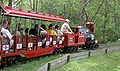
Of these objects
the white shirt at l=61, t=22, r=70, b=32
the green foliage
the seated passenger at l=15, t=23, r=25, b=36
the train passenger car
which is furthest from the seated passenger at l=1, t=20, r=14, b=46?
the green foliage

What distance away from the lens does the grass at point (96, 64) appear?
16.6m

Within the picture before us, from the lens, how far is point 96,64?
62.3 feet

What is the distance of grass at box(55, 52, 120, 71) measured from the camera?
54.4 ft

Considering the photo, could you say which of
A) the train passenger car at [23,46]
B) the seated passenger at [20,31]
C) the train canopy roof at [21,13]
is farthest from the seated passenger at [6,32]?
the seated passenger at [20,31]

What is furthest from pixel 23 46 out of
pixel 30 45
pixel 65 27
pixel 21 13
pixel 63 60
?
pixel 65 27

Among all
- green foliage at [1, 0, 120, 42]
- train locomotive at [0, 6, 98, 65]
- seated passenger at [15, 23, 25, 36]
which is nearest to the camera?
train locomotive at [0, 6, 98, 65]

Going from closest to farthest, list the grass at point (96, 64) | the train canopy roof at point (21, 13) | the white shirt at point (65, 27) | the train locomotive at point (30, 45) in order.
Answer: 1. the train canopy roof at point (21, 13)
2. the train locomotive at point (30, 45)
3. the grass at point (96, 64)
4. the white shirt at point (65, 27)

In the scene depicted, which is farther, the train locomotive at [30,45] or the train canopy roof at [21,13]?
the train locomotive at [30,45]

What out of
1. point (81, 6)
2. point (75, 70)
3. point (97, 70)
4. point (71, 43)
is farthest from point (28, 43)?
point (81, 6)

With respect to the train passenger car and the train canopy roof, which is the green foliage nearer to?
the train canopy roof

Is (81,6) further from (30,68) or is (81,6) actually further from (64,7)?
(30,68)

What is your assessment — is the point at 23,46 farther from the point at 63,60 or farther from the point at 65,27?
the point at 65,27

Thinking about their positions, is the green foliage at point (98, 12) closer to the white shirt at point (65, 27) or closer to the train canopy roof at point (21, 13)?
the white shirt at point (65, 27)

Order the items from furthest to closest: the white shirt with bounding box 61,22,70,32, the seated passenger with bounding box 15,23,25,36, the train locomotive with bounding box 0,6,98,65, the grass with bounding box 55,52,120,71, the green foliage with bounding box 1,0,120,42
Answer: the green foliage with bounding box 1,0,120,42 → the white shirt with bounding box 61,22,70,32 → the grass with bounding box 55,52,120,71 → the seated passenger with bounding box 15,23,25,36 → the train locomotive with bounding box 0,6,98,65
